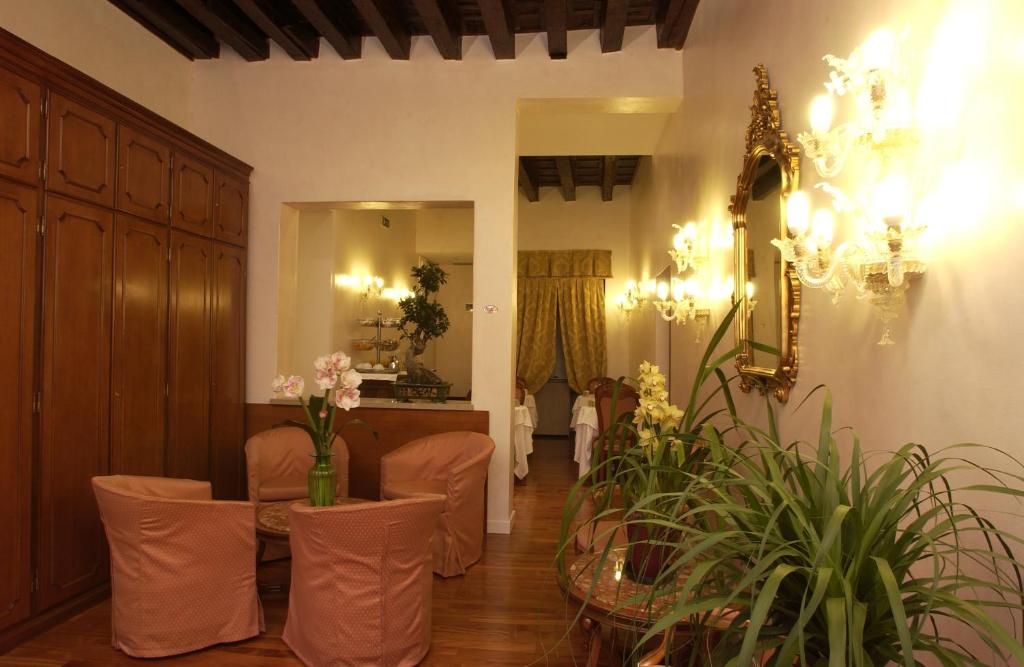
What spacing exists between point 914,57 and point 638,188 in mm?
6980

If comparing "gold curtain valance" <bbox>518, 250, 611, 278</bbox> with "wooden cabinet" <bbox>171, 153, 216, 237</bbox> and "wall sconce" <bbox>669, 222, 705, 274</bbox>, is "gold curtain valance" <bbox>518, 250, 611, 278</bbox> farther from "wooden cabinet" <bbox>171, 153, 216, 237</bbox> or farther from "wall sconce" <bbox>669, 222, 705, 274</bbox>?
"wooden cabinet" <bbox>171, 153, 216, 237</bbox>

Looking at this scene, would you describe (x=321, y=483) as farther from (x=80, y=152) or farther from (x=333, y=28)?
(x=333, y=28)

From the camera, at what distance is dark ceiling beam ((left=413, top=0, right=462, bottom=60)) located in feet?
14.1

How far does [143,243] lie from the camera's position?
388 cm

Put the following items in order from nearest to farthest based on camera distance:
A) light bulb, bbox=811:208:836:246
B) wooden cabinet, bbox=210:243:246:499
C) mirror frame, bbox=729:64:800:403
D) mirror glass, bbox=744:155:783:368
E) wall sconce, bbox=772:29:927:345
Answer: wall sconce, bbox=772:29:927:345 < light bulb, bbox=811:208:836:246 < mirror frame, bbox=729:64:800:403 < mirror glass, bbox=744:155:783:368 < wooden cabinet, bbox=210:243:246:499

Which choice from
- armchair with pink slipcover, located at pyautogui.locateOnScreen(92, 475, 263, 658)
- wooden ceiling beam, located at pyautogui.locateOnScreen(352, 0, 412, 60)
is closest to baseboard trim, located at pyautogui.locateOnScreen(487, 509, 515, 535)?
armchair with pink slipcover, located at pyautogui.locateOnScreen(92, 475, 263, 658)

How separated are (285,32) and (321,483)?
3.45 meters

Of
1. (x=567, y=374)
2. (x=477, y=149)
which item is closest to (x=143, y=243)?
(x=477, y=149)

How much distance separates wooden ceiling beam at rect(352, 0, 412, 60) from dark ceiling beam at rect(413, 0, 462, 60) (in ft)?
0.70

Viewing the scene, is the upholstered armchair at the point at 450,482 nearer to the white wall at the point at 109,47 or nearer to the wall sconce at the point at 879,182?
the wall sconce at the point at 879,182

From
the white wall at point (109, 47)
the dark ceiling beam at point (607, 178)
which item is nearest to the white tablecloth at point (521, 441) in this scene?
the dark ceiling beam at point (607, 178)

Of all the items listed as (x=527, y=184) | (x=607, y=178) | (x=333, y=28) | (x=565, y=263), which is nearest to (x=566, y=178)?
(x=607, y=178)

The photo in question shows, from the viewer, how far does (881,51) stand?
1778 millimetres

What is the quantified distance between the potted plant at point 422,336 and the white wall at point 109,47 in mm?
2336
